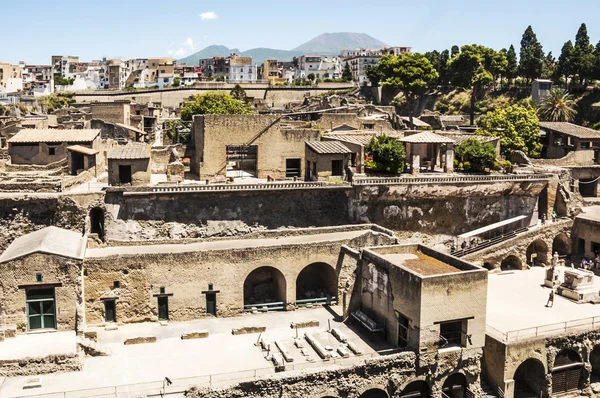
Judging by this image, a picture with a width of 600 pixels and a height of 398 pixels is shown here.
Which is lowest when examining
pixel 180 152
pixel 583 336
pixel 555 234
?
pixel 583 336

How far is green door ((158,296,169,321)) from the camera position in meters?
30.4

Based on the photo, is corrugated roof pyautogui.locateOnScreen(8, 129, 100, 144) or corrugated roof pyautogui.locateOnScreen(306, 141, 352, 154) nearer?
corrugated roof pyautogui.locateOnScreen(306, 141, 352, 154)

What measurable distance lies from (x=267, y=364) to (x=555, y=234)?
26308 millimetres

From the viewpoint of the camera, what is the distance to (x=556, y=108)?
64.4m

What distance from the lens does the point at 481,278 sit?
89.5ft

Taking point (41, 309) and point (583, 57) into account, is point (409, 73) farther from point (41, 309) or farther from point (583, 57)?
point (41, 309)

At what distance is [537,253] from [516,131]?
1512 centimetres

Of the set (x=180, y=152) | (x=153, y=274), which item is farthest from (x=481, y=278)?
(x=180, y=152)

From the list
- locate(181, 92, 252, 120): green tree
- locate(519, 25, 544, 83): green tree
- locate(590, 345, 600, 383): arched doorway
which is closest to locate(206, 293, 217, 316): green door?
locate(590, 345, 600, 383): arched doorway

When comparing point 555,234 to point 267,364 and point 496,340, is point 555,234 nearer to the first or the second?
point 496,340

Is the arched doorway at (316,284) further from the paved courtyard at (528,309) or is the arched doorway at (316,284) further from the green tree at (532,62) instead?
the green tree at (532,62)

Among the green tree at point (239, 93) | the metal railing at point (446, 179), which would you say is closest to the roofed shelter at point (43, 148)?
the metal railing at point (446, 179)

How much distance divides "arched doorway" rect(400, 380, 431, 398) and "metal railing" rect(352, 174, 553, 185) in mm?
15950

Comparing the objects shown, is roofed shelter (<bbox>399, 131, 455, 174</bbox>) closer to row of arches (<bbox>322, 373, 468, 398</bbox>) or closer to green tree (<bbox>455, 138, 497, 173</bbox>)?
green tree (<bbox>455, 138, 497, 173</bbox>)
